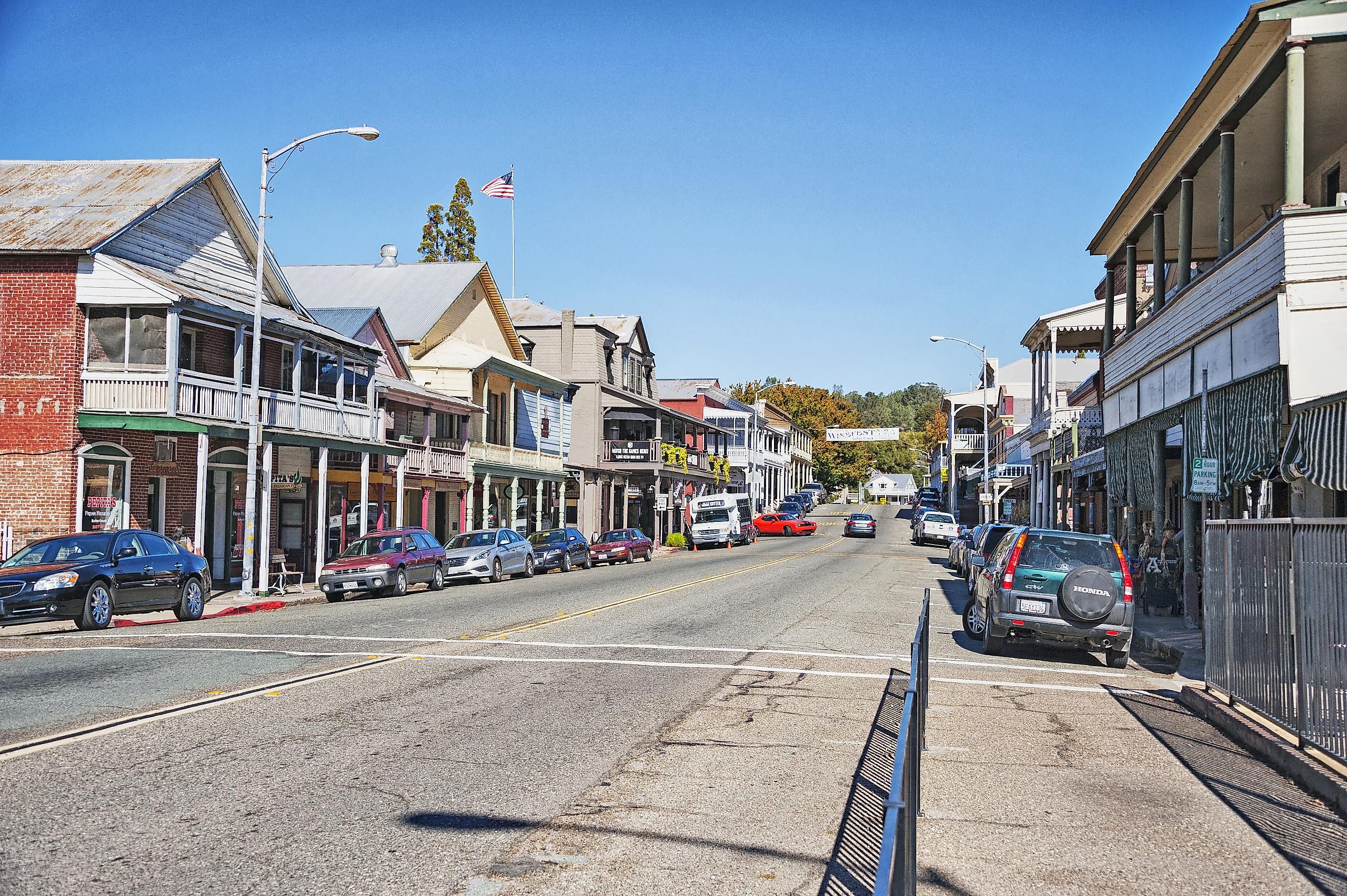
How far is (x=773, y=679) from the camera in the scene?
1284 cm

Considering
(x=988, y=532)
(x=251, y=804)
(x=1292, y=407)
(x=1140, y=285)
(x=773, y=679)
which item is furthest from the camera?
(x=1140, y=285)

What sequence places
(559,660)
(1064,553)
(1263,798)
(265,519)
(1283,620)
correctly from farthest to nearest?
1. (265,519)
2. (1064,553)
3. (559,660)
4. (1283,620)
5. (1263,798)

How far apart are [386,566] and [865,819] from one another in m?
20.4

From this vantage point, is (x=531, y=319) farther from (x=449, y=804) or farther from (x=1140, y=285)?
(x=449, y=804)

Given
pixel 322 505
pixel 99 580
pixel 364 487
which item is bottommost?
pixel 99 580

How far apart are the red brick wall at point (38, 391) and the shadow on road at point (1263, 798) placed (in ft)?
70.0

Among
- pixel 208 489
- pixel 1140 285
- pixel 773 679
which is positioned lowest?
pixel 773 679

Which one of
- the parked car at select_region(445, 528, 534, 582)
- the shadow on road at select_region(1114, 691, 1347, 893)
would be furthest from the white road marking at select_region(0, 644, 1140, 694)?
the parked car at select_region(445, 528, 534, 582)

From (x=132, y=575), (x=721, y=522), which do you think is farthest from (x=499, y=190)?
(x=132, y=575)

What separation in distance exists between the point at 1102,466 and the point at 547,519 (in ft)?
82.8

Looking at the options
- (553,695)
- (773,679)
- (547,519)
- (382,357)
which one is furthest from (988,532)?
(547,519)

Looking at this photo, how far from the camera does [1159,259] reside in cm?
2342

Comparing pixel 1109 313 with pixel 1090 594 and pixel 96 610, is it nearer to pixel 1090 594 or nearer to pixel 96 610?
pixel 1090 594

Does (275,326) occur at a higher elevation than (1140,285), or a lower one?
lower
